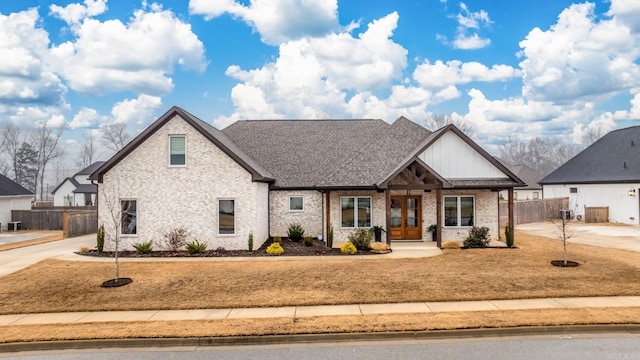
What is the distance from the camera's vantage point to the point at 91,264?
1592 centimetres

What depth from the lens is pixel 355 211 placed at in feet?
69.1

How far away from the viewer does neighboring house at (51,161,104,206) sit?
54.1 meters

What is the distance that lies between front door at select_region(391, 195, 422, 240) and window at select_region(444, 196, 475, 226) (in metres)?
1.45

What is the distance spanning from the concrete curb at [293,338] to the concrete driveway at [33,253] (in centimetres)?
899

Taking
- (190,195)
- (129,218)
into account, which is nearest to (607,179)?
(190,195)

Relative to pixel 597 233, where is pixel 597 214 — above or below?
above

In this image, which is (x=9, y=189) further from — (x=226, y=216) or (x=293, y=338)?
(x=293, y=338)

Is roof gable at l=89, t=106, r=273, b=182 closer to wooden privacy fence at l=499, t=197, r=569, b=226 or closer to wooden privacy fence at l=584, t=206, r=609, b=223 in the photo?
wooden privacy fence at l=499, t=197, r=569, b=226

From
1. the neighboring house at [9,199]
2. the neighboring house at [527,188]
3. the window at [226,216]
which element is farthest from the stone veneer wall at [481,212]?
the neighboring house at [9,199]

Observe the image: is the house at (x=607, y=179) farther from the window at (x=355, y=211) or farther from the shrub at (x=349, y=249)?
the shrub at (x=349, y=249)

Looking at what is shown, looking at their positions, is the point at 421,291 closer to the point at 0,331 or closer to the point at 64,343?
the point at 64,343

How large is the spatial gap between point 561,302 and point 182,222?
15.5 m

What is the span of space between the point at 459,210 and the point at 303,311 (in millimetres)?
13755

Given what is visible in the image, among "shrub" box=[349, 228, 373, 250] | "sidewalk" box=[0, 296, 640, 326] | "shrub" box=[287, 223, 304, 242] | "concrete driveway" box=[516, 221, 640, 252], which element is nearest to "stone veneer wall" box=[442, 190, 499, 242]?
"concrete driveway" box=[516, 221, 640, 252]
